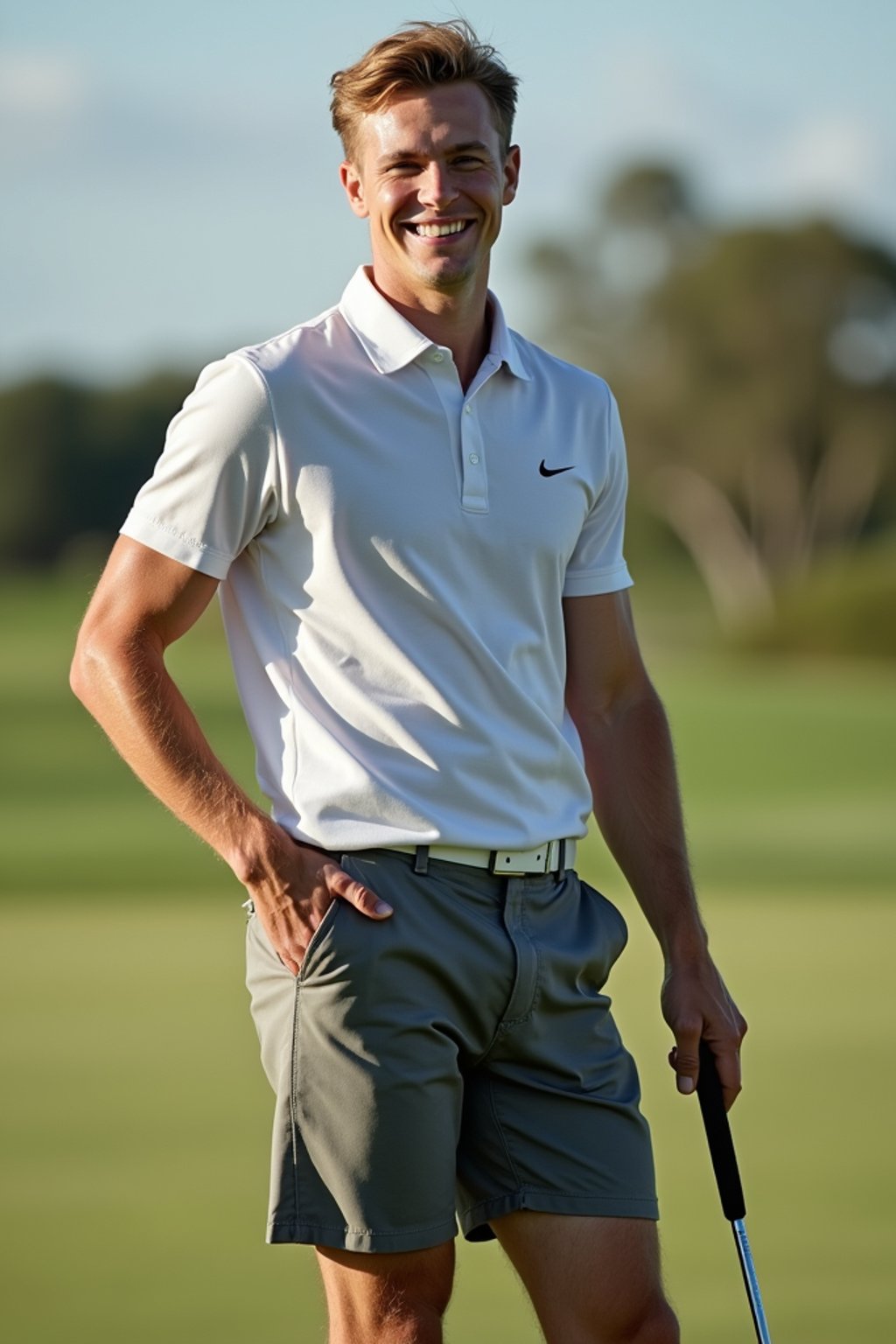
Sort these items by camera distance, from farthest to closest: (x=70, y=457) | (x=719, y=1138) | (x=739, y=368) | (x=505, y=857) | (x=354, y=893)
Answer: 1. (x=739, y=368)
2. (x=70, y=457)
3. (x=719, y=1138)
4. (x=505, y=857)
5. (x=354, y=893)

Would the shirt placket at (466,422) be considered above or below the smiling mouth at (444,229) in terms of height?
below

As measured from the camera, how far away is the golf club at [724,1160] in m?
2.67

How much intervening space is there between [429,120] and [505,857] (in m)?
0.87

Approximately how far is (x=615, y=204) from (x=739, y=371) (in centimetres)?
329

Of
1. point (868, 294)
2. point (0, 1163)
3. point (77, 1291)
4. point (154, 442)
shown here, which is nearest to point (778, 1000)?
point (0, 1163)

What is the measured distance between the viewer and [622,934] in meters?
2.77

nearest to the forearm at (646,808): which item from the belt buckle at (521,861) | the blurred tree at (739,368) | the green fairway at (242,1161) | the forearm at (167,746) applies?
the belt buckle at (521,861)

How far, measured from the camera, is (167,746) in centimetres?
249

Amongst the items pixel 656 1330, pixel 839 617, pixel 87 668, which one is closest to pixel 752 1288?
pixel 656 1330

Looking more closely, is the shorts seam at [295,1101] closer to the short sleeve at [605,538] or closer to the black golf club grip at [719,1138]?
the black golf club grip at [719,1138]

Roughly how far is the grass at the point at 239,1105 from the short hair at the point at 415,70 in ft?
6.77

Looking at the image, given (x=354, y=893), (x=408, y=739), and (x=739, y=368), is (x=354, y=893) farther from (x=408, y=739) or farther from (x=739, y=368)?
(x=739, y=368)

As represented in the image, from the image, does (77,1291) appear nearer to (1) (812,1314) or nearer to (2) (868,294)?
(1) (812,1314)

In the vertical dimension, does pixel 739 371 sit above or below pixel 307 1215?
above
